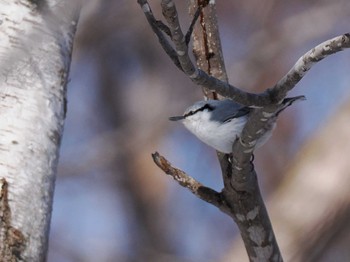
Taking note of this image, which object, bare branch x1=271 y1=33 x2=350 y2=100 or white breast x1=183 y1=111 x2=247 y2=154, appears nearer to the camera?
bare branch x1=271 y1=33 x2=350 y2=100

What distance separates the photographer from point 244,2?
2.29 m

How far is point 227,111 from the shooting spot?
101 centimetres

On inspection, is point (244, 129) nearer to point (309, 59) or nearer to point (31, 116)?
point (309, 59)

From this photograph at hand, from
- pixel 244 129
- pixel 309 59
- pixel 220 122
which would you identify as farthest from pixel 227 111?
pixel 309 59

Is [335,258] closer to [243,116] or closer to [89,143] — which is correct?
[243,116]

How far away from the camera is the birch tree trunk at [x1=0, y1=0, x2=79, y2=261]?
2.82ft

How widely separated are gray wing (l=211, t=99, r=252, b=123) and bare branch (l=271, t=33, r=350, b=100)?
23 centimetres

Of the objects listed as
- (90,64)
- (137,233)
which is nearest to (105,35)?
(90,64)

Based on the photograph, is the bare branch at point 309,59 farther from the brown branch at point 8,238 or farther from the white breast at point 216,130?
the brown branch at point 8,238

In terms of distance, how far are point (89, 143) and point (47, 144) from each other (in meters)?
1.18

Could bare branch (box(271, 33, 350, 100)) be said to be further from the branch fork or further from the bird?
the bird

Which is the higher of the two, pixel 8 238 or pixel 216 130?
pixel 216 130

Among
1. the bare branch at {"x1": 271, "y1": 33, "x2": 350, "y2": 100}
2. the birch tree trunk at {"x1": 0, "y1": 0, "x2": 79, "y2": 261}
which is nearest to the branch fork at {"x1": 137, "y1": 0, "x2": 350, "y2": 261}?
the bare branch at {"x1": 271, "y1": 33, "x2": 350, "y2": 100}

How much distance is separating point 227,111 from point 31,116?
0.26m
